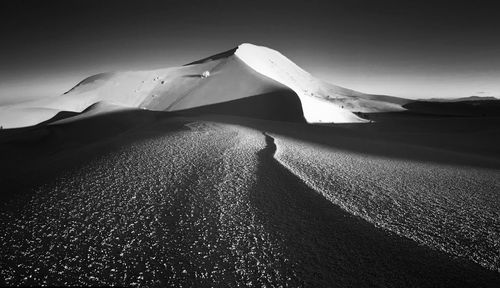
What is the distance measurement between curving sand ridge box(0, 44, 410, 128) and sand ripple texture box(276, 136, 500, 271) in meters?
7.40

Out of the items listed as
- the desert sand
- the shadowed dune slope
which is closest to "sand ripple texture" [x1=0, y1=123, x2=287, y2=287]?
the desert sand

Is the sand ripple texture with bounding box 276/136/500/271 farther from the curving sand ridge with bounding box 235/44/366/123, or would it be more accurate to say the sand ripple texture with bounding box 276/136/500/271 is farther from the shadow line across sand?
the curving sand ridge with bounding box 235/44/366/123

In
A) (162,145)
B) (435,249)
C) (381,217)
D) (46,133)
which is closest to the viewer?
(435,249)

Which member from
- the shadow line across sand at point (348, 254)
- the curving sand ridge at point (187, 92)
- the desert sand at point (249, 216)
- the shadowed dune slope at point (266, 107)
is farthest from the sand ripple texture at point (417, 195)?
the curving sand ridge at point (187, 92)

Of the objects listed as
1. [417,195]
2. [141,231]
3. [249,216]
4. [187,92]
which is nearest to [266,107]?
[187,92]

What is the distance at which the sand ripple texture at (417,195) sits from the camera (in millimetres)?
1779

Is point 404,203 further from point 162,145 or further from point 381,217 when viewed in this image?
point 162,145

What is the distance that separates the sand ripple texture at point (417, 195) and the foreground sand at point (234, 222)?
0.05 ft

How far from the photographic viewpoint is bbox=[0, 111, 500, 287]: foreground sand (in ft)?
4.65

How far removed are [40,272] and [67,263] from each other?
0.12 meters

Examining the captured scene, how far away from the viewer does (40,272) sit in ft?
4.49

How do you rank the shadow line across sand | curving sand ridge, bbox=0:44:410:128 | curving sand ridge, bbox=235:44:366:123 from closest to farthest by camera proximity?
the shadow line across sand
curving sand ridge, bbox=0:44:410:128
curving sand ridge, bbox=235:44:366:123

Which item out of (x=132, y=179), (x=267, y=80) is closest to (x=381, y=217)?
(x=132, y=179)

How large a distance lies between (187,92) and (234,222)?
1523 cm
